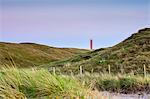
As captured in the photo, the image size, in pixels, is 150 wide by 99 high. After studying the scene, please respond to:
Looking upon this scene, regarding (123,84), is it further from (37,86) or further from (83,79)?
(37,86)

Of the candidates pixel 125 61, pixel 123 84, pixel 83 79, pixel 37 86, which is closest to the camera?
pixel 37 86

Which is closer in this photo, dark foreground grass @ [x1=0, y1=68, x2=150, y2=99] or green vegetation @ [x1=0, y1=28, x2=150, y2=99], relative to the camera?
dark foreground grass @ [x1=0, y1=68, x2=150, y2=99]

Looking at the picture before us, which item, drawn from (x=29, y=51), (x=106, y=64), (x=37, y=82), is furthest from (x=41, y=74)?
(x=29, y=51)

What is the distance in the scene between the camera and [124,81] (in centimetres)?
2114

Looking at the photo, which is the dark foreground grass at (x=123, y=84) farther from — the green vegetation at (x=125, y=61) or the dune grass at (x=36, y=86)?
the green vegetation at (x=125, y=61)

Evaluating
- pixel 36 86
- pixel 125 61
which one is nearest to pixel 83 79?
pixel 36 86

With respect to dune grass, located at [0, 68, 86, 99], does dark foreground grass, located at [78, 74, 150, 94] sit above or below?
below

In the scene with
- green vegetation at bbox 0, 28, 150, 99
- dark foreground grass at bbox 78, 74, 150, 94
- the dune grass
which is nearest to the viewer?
the dune grass

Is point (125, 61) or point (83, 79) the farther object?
point (125, 61)

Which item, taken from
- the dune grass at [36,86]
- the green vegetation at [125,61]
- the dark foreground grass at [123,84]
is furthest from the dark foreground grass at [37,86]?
the green vegetation at [125,61]

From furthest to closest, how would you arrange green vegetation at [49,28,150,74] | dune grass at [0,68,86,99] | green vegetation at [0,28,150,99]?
green vegetation at [49,28,150,74]
green vegetation at [0,28,150,99]
dune grass at [0,68,86,99]

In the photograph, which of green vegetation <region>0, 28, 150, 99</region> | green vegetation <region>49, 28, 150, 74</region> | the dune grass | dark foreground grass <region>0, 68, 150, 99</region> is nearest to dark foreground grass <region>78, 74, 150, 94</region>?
green vegetation <region>0, 28, 150, 99</region>

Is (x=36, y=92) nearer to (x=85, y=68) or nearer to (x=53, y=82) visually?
(x=53, y=82)

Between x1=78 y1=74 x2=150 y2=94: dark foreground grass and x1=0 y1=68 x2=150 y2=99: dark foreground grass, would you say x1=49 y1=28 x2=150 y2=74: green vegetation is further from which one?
x1=0 y1=68 x2=150 y2=99: dark foreground grass
